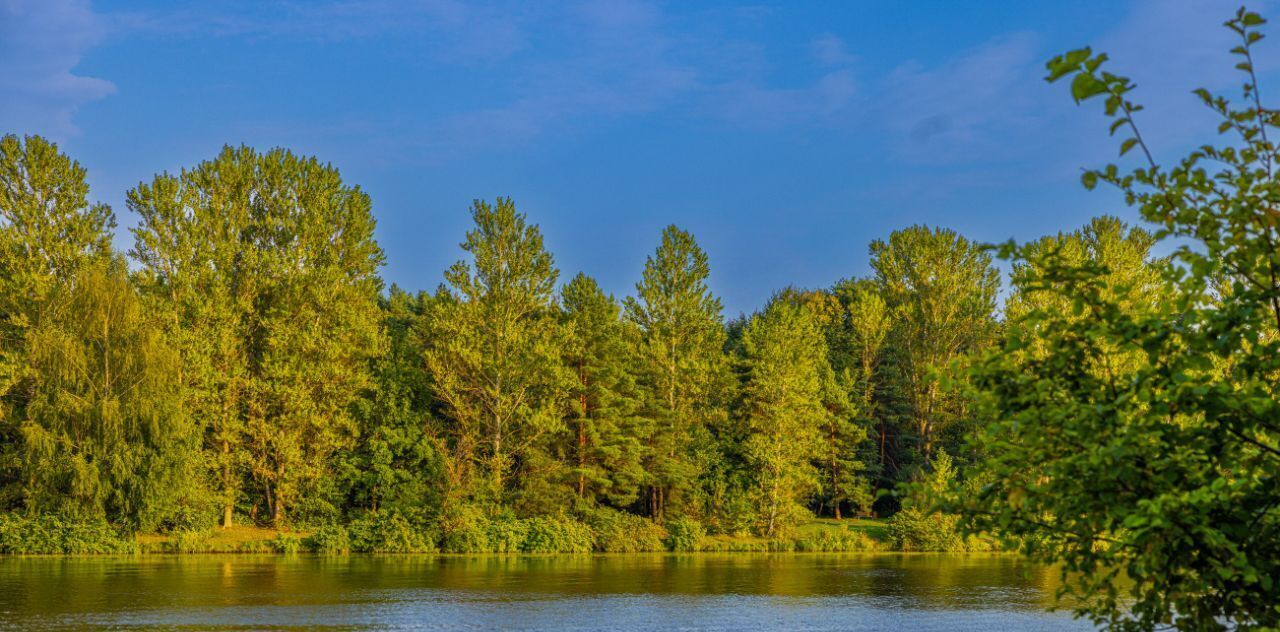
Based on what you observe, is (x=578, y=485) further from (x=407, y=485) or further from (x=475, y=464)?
(x=407, y=485)

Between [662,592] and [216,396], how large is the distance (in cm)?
3103

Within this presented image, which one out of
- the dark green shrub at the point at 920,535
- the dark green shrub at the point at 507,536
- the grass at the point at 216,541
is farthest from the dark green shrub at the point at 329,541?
the dark green shrub at the point at 920,535

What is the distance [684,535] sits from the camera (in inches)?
2554

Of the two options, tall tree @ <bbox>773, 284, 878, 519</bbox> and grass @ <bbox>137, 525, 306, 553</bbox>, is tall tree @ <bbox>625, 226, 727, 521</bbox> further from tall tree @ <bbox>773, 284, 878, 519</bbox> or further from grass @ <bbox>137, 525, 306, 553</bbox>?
grass @ <bbox>137, 525, 306, 553</bbox>

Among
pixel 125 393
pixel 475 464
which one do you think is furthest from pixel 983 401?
pixel 475 464

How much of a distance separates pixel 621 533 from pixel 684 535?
4.29 meters

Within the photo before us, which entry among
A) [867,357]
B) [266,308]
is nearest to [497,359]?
[266,308]

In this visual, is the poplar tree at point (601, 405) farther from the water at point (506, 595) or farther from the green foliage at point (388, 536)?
the water at point (506, 595)

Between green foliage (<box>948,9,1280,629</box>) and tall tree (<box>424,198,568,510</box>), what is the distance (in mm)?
53847

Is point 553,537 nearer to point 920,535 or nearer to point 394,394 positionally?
point 394,394

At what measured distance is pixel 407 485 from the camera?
60.0 metres

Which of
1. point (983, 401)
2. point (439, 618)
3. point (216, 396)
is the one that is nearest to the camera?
point (983, 401)

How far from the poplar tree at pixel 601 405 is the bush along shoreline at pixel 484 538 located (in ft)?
7.57

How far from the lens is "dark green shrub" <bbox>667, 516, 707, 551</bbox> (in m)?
64.4
